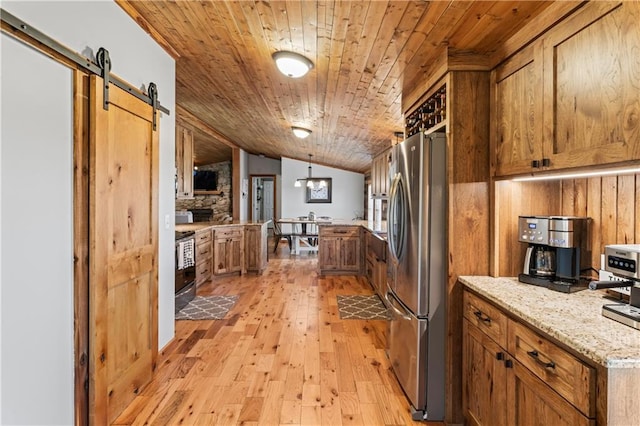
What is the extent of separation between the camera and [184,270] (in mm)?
4176

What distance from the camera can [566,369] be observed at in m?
1.21

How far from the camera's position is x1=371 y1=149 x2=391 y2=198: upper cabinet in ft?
17.9

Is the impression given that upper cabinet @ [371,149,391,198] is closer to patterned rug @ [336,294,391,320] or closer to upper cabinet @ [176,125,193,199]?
patterned rug @ [336,294,391,320]

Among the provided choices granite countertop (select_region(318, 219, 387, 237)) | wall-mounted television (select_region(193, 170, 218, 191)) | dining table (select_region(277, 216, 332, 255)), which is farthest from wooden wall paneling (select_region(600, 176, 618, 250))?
wall-mounted television (select_region(193, 170, 218, 191))

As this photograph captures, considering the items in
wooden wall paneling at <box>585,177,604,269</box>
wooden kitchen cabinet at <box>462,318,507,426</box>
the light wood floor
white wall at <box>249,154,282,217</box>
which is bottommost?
Result: the light wood floor

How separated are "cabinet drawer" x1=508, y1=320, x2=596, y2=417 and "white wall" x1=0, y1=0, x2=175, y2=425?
7.04ft

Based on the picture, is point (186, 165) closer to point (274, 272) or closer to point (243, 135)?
point (243, 135)

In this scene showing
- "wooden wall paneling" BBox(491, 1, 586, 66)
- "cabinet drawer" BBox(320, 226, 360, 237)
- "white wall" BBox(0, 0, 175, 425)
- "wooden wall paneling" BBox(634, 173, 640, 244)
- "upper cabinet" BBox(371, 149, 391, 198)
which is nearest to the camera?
"white wall" BBox(0, 0, 175, 425)

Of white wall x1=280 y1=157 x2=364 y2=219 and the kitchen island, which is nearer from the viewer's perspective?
the kitchen island

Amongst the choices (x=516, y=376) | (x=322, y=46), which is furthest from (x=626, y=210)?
(x=322, y=46)

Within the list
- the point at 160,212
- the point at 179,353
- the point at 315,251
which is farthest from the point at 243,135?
the point at 179,353

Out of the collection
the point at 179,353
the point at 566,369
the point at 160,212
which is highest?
the point at 160,212

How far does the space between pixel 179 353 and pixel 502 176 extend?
289cm

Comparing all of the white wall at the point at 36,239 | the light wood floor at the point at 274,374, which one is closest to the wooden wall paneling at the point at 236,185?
the light wood floor at the point at 274,374
